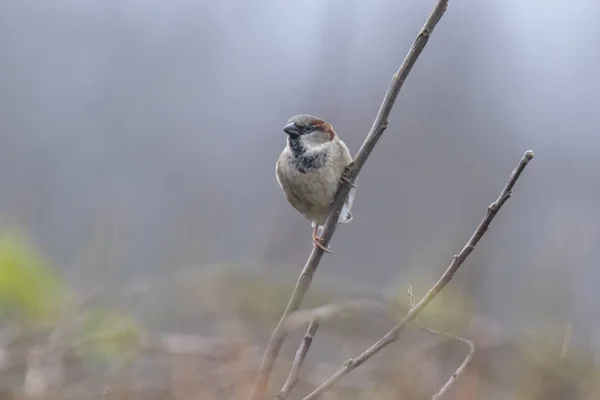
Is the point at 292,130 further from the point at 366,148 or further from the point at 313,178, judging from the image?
the point at 366,148

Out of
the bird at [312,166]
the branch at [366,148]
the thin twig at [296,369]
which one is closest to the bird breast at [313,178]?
the bird at [312,166]

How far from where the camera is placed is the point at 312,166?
2.17m

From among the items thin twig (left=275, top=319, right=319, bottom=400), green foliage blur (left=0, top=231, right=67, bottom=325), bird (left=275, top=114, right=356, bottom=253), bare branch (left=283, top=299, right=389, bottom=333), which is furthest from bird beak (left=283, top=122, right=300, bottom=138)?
bare branch (left=283, top=299, right=389, bottom=333)

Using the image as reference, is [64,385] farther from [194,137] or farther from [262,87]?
[262,87]

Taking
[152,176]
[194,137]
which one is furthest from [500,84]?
[152,176]

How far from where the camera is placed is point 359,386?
1.39 meters

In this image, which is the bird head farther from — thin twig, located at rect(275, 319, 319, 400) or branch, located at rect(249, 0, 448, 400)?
thin twig, located at rect(275, 319, 319, 400)

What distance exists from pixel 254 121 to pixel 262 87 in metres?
0.94

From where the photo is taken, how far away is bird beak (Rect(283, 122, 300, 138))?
2.23 m

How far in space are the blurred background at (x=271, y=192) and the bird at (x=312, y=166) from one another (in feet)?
0.43

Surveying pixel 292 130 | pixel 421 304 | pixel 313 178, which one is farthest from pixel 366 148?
pixel 292 130

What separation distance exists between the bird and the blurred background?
0.43 feet

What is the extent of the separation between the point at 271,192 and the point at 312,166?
584 centimetres

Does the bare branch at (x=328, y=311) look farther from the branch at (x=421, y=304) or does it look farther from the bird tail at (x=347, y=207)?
the bird tail at (x=347, y=207)
